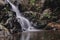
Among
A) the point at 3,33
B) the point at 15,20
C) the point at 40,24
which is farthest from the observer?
the point at 40,24

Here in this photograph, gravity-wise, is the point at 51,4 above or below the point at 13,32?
above

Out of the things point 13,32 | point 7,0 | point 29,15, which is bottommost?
point 13,32

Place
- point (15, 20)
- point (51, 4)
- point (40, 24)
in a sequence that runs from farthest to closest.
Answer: point (51, 4)
point (40, 24)
point (15, 20)

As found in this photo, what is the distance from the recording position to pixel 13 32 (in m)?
21.6

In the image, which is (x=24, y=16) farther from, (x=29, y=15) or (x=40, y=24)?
(x=40, y=24)

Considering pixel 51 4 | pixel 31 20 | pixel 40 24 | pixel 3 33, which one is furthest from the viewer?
pixel 51 4

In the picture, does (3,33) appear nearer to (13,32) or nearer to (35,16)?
(13,32)

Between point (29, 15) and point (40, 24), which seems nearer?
point (40, 24)

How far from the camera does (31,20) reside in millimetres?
26453

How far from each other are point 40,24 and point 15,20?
11.6ft

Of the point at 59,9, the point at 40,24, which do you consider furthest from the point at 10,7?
the point at 59,9

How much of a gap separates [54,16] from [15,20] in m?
6.25

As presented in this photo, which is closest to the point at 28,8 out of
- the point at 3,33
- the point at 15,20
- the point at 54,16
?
the point at 54,16

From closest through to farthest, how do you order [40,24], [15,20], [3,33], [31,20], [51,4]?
[3,33], [15,20], [40,24], [31,20], [51,4]
